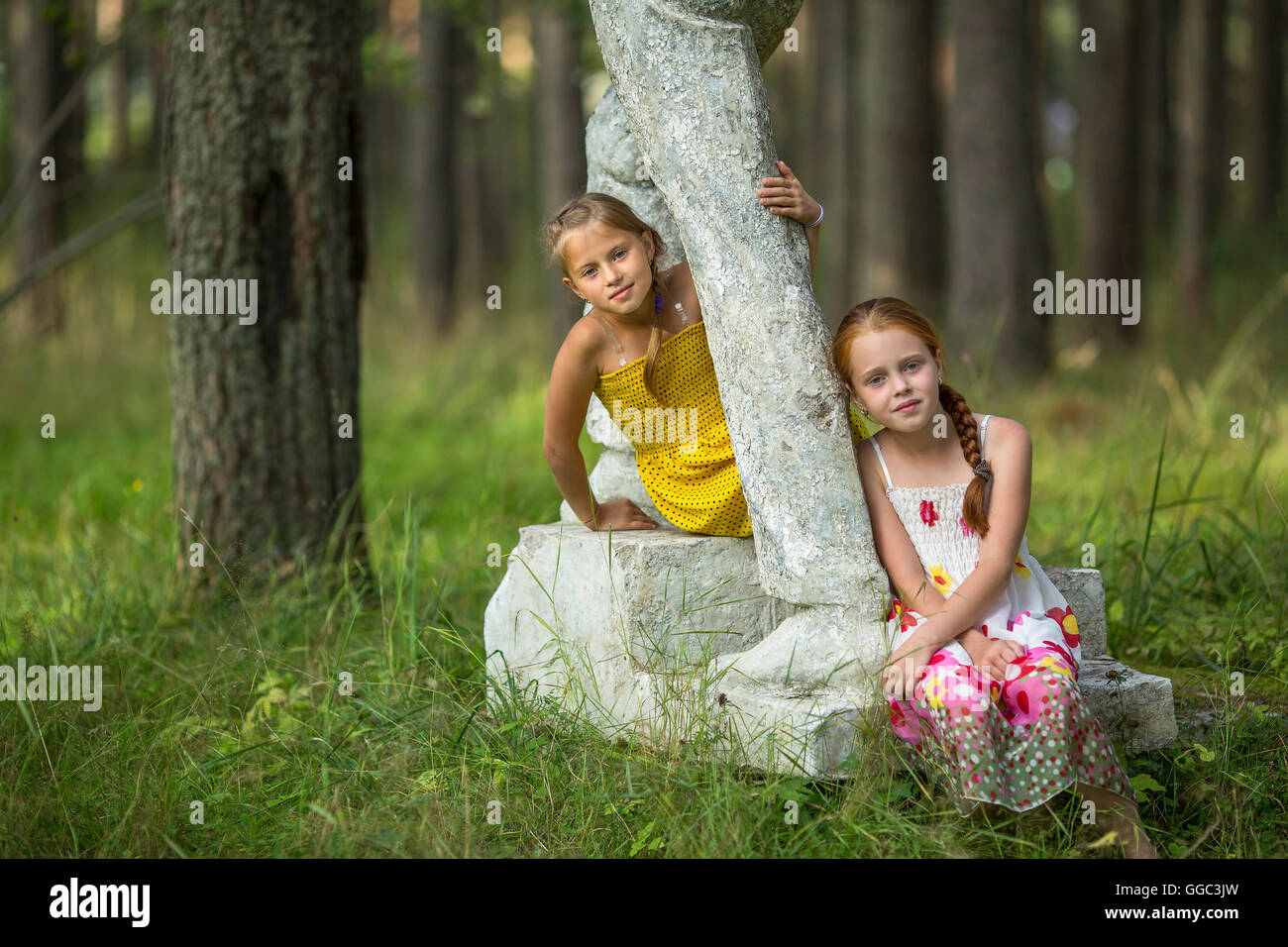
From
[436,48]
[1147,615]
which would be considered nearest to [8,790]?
[1147,615]

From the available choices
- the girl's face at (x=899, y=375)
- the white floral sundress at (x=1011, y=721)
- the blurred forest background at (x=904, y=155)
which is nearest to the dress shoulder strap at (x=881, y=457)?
the girl's face at (x=899, y=375)

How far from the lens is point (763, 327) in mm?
2908

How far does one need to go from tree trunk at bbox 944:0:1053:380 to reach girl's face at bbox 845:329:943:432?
18.0 feet

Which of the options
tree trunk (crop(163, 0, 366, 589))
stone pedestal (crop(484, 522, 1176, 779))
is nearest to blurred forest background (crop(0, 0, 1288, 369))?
tree trunk (crop(163, 0, 366, 589))

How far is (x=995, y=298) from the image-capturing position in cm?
860

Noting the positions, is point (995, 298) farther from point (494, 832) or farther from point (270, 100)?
point (494, 832)

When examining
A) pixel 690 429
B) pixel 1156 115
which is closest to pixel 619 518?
pixel 690 429

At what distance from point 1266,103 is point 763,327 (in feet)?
47.0

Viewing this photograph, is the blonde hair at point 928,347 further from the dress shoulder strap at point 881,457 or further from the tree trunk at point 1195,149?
the tree trunk at point 1195,149

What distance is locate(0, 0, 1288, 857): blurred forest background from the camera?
2947 millimetres

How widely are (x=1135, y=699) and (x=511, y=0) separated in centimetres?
1596

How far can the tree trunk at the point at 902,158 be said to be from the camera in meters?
9.62

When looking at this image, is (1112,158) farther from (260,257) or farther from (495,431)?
(260,257)

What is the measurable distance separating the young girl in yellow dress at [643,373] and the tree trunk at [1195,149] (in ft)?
30.5
